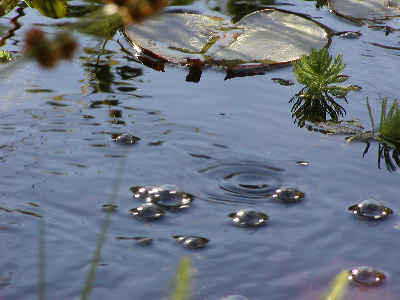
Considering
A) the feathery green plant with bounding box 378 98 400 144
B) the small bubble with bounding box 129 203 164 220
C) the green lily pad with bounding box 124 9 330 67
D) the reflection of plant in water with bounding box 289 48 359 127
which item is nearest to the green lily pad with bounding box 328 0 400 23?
the green lily pad with bounding box 124 9 330 67

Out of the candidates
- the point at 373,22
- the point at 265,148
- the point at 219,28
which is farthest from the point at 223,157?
the point at 373,22

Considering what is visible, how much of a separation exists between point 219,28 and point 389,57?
1000 millimetres

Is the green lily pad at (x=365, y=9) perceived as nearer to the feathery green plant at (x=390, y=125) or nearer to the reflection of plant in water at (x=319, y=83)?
the reflection of plant in water at (x=319, y=83)

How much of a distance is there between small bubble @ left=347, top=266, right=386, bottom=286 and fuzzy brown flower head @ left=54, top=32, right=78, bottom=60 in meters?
1.40

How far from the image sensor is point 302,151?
2480 millimetres

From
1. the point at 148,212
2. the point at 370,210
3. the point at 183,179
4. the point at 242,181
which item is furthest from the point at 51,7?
the point at 370,210

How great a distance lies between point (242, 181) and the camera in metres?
2.28

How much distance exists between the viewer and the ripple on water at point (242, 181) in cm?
220

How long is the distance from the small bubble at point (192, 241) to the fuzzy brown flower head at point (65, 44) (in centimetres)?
137

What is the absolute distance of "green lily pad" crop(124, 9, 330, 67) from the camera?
3.23 m

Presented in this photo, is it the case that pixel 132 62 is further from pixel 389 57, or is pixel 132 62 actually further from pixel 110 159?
pixel 389 57

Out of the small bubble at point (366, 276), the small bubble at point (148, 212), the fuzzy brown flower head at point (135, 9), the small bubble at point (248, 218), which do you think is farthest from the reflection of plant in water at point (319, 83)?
the fuzzy brown flower head at point (135, 9)

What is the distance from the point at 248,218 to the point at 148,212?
0.35m

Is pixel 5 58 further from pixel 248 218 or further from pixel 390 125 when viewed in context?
pixel 390 125
